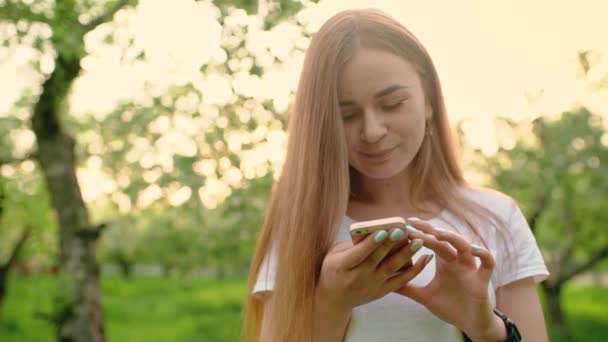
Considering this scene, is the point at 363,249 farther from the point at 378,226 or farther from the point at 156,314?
the point at 156,314

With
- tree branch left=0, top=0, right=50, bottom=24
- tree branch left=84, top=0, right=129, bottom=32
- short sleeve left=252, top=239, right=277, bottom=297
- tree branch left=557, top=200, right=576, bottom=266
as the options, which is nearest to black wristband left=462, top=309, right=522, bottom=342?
short sleeve left=252, top=239, right=277, bottom=297

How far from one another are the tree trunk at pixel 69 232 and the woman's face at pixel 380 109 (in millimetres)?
3639

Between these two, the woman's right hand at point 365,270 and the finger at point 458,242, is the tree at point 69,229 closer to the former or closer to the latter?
the woman's right hand at point 365,270

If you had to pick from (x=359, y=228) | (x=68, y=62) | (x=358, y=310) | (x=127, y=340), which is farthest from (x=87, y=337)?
(x=127, y=340)

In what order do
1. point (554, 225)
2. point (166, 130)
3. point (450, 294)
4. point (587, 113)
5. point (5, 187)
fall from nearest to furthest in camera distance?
1. point (450, 294)
2. point (5, 187)
3. point (166, 130)
4. point (587, 113)
5. point (554, 225)

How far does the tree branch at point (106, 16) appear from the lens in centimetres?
351

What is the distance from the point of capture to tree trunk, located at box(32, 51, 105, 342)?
5.16 meters

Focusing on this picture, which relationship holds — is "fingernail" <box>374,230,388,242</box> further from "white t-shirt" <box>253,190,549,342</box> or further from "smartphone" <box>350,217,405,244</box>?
"white t-shirt" <box>253,190,549,342</box>

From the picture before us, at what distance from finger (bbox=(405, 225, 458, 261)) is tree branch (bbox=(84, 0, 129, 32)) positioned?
2.34 metres

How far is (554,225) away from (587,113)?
2175mm

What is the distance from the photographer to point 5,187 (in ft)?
13.4

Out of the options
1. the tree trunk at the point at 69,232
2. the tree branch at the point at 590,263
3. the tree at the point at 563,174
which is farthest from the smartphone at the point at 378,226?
the tree branch at the point at 590,263

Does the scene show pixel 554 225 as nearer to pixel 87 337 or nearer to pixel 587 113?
pixel 587 113

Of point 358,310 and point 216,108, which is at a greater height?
point 216,108
